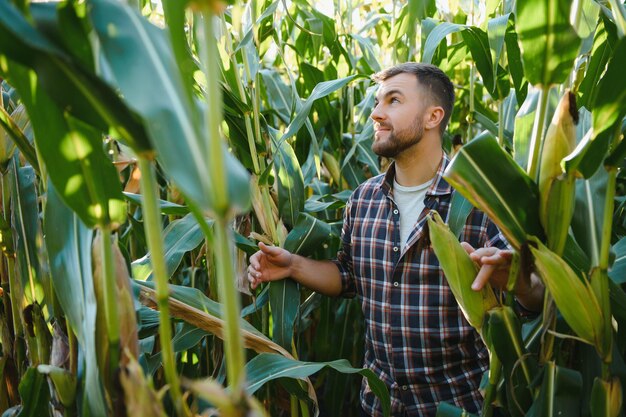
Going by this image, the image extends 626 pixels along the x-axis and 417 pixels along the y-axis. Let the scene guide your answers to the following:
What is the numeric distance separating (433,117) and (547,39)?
101cm

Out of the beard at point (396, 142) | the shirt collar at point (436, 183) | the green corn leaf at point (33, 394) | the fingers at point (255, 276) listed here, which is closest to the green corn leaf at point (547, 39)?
the shirt collar at point (436, 183)

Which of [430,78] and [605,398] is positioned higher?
[430,78]

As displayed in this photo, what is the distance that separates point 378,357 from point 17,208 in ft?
3.66

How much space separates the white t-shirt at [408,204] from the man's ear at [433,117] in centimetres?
21

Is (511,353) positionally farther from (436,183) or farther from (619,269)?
(436,183)

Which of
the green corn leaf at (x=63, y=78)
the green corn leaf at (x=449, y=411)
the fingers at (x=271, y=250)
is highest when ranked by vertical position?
the green corn leaf at (x=63, y=78)

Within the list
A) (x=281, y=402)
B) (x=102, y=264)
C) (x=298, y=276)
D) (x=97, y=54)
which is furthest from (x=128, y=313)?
(x=281, y=402)

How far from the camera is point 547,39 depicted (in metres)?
1.08

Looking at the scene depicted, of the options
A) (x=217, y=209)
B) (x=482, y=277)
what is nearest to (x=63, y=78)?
(x=217, y=209)

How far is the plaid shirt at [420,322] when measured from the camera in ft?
5.99

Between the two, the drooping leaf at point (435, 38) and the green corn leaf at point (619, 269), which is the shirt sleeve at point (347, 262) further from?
the green corn leaf at point (619, 269)

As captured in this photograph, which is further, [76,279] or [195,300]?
[195,300]

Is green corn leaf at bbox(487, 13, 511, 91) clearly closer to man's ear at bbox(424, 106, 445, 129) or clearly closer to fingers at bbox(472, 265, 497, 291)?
man's ear at bbox(424, 106, 445, 129)

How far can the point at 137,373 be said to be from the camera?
32.3 inches
